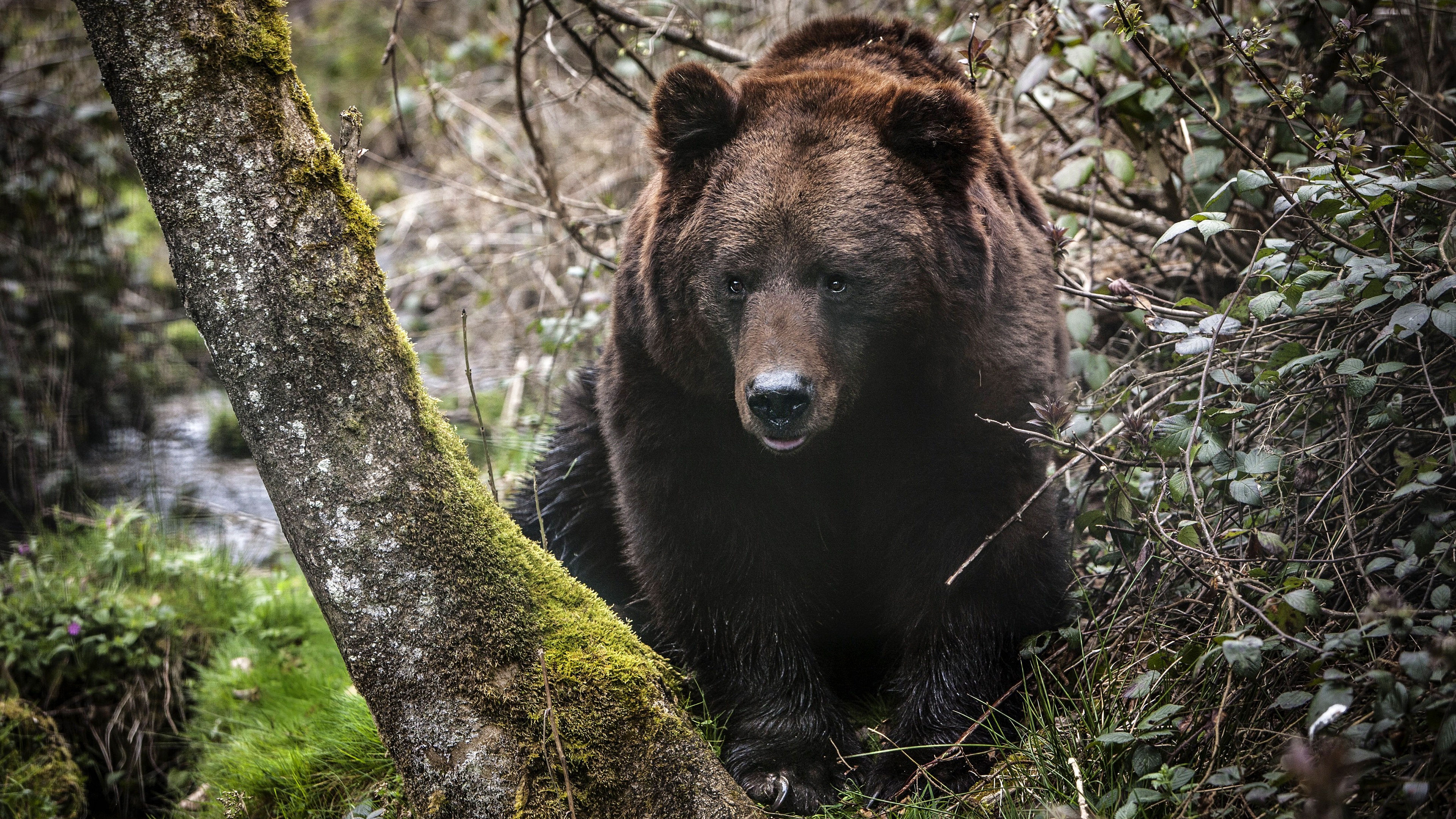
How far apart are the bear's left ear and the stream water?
13.3 feet

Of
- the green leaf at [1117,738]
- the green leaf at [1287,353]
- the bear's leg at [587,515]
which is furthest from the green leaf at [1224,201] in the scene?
the bear's leg at [587,515]

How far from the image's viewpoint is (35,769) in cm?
391

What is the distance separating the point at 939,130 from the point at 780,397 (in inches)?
37.1

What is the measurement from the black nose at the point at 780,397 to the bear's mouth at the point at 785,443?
0.05 metres

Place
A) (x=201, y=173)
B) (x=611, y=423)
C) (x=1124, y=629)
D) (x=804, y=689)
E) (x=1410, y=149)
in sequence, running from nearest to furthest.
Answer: (x=201, y=173), (x=1410, y=149), (x=1124, y=629), (x=804, y=689), (x=611, y=423)

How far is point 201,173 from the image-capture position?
2.12 metres

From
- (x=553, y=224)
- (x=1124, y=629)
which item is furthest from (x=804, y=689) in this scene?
(x=553, y=224)

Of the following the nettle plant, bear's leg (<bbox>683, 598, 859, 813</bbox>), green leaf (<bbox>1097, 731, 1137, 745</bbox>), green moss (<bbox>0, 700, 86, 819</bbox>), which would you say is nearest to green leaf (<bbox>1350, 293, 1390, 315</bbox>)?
the nettle plant

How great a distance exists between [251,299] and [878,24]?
97.5 inches

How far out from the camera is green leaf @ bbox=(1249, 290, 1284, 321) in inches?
98.7

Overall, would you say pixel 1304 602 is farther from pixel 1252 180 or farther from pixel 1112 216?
pixel 1112 216

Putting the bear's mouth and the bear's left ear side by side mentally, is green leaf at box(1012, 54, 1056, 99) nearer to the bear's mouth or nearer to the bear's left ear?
the bear's left ear

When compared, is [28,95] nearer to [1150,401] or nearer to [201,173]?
[201,173]

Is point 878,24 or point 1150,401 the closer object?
point 1150,401
